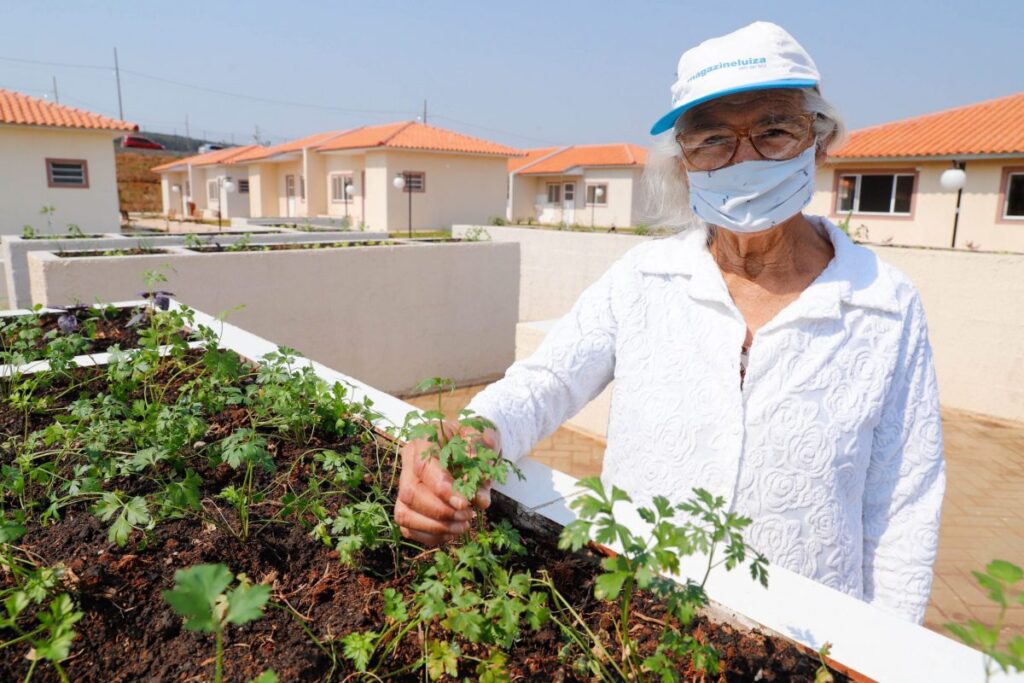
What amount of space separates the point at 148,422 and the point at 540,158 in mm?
30343

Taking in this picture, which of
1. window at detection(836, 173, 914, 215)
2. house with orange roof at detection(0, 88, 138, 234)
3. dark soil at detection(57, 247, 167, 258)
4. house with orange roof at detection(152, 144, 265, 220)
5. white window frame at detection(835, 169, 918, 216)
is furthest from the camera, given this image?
house with orange roof at detection(152, 144, 265, 220)

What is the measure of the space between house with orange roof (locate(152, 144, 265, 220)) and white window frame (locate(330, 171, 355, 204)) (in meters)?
4.48

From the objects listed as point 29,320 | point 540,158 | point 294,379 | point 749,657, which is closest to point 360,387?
point 294,379

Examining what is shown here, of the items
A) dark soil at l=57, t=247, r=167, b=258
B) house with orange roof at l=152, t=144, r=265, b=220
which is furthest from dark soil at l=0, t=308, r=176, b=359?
house with orange roof at l=152, t=144, r=265, b=220

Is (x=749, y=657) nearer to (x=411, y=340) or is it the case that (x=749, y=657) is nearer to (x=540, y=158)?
(x=411, y=340)

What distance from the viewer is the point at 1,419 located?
2328mm

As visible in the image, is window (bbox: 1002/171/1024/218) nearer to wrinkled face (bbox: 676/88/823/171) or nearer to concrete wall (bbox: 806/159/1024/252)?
concrete wall (bbox: 806/159/1024/252)

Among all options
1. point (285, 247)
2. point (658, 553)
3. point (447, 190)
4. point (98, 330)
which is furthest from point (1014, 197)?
point (658, 553)

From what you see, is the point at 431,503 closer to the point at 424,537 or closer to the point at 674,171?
the point at 424,537

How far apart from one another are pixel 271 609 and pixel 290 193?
28.5 m

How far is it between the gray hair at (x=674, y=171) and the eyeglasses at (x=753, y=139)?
39 millimetres

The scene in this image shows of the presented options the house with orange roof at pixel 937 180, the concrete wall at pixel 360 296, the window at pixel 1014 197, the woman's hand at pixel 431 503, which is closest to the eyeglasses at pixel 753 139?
the woman's hand at pixel 431 503

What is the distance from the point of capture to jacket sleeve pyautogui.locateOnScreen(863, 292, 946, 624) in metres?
1.53

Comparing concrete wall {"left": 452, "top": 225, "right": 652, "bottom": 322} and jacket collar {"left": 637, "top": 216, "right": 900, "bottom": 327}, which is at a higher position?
jacket collar {"left": 637, "top": 216, "right": 900, "bottom": 327}
